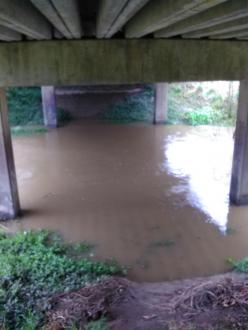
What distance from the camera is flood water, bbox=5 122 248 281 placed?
7.49 metres

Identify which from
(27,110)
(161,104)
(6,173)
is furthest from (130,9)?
(27,110)

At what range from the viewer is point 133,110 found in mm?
20844

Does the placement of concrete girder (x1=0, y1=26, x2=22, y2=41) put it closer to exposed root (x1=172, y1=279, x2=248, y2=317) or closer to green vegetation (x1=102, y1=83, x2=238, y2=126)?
exposed root (x1=172, y1=279, x2=248, y2=317)

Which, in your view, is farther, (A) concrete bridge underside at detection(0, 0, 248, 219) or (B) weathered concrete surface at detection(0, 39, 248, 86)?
(B) weathered concrete surface at detection(0, 39, 248, 86)

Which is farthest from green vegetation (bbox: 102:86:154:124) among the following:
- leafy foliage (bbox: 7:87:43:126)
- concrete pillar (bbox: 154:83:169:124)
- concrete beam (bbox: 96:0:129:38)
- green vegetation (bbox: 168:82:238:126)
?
concrete beam (bbox: 96:0:129:38)

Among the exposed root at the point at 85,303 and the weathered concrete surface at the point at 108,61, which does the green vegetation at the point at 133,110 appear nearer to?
the weathered concrete surface at the point at 108,61

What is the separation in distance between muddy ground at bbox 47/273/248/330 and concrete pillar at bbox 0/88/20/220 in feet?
12.7

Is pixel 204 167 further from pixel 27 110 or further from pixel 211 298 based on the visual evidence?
pixel 27 110

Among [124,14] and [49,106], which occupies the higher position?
[124,14]

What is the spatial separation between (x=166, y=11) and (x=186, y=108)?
18.0 meters

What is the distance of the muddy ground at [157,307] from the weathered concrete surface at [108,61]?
422 cm

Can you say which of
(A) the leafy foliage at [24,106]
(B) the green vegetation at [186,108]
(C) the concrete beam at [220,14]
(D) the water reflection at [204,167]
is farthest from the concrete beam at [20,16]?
A: (B) the green vegetation at [186,108]

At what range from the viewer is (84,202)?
386 inches

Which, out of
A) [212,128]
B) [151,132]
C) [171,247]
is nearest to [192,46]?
[171,247]
